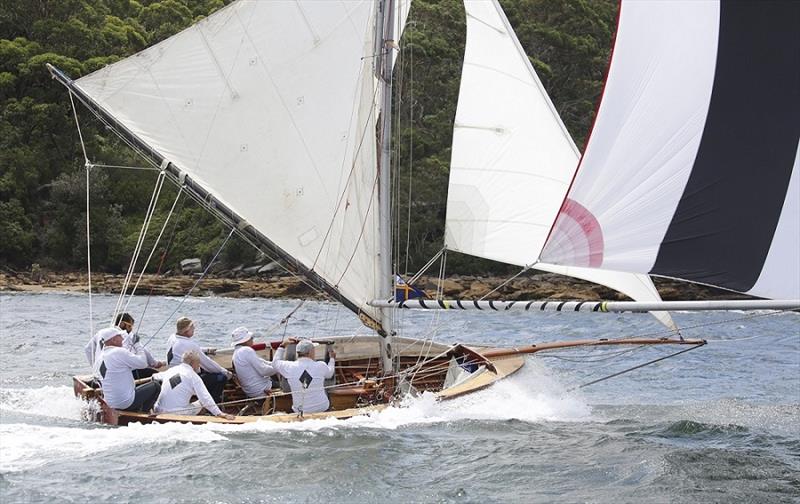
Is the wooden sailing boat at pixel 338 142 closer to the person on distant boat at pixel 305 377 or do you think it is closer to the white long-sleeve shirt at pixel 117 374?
the person on distant boat at pixel 305 377

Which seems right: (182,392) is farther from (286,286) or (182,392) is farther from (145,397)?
(286,286)

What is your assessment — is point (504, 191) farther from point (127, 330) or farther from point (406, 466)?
point (127, 330)

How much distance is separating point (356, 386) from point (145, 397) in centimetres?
266

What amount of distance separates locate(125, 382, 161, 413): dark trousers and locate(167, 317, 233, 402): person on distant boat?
0.52 meters

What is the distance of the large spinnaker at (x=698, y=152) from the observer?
8.70m

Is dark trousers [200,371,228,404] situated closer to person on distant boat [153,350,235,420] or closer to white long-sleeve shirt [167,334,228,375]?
white long-sleeve shirt [167,334,228,375]

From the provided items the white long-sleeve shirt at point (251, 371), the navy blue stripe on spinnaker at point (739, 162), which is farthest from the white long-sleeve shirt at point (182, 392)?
the navy blue stripe on spinnaker at point (739, 162)

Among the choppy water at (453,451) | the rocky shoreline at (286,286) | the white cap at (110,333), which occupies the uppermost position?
the white cap at (110,333)

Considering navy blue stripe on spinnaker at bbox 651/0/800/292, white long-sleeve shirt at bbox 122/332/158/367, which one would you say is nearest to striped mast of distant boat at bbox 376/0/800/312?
navy blue stripe on spinnaker at bbox 651/0/800/292

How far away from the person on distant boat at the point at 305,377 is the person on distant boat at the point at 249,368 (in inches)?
16.5

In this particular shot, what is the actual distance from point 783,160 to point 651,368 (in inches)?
539

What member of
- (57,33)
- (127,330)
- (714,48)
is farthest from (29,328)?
(57,33)

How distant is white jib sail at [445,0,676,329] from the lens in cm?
1391

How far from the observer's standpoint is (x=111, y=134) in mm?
53312
